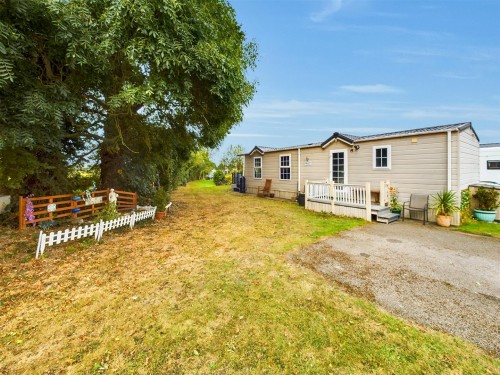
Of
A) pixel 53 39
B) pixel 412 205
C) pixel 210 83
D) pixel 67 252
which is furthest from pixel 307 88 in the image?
pixel 67 252

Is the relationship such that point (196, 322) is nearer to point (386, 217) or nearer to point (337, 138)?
point (386, 217)

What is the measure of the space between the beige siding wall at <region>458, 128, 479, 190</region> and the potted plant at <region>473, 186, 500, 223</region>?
0.51 metres

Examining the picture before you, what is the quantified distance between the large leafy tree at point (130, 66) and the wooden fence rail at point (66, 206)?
0.86 metres

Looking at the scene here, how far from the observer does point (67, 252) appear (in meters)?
4.55

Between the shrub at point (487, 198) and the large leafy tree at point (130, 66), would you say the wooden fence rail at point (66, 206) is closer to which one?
the large leafy tree at point (130, 66)

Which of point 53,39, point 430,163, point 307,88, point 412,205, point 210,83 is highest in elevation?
point 307,88

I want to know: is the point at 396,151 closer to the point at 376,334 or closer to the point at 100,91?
the point at 376,334

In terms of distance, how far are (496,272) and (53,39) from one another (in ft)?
32.2

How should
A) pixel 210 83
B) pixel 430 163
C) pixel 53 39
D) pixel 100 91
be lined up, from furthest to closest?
pixel 430 163 → pixel 100 91 → pixel 210 83 → pixel 53 39

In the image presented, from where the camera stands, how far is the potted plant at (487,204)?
24.0 ft

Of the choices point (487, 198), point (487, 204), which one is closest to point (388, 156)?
point (487, 198)

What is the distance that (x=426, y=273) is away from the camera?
148 inches

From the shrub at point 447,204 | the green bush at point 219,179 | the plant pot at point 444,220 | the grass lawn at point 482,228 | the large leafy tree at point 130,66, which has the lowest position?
the grass lawn at point 482,228

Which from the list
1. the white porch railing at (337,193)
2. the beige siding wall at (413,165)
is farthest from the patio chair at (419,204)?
the white porch railing at (337,193)
